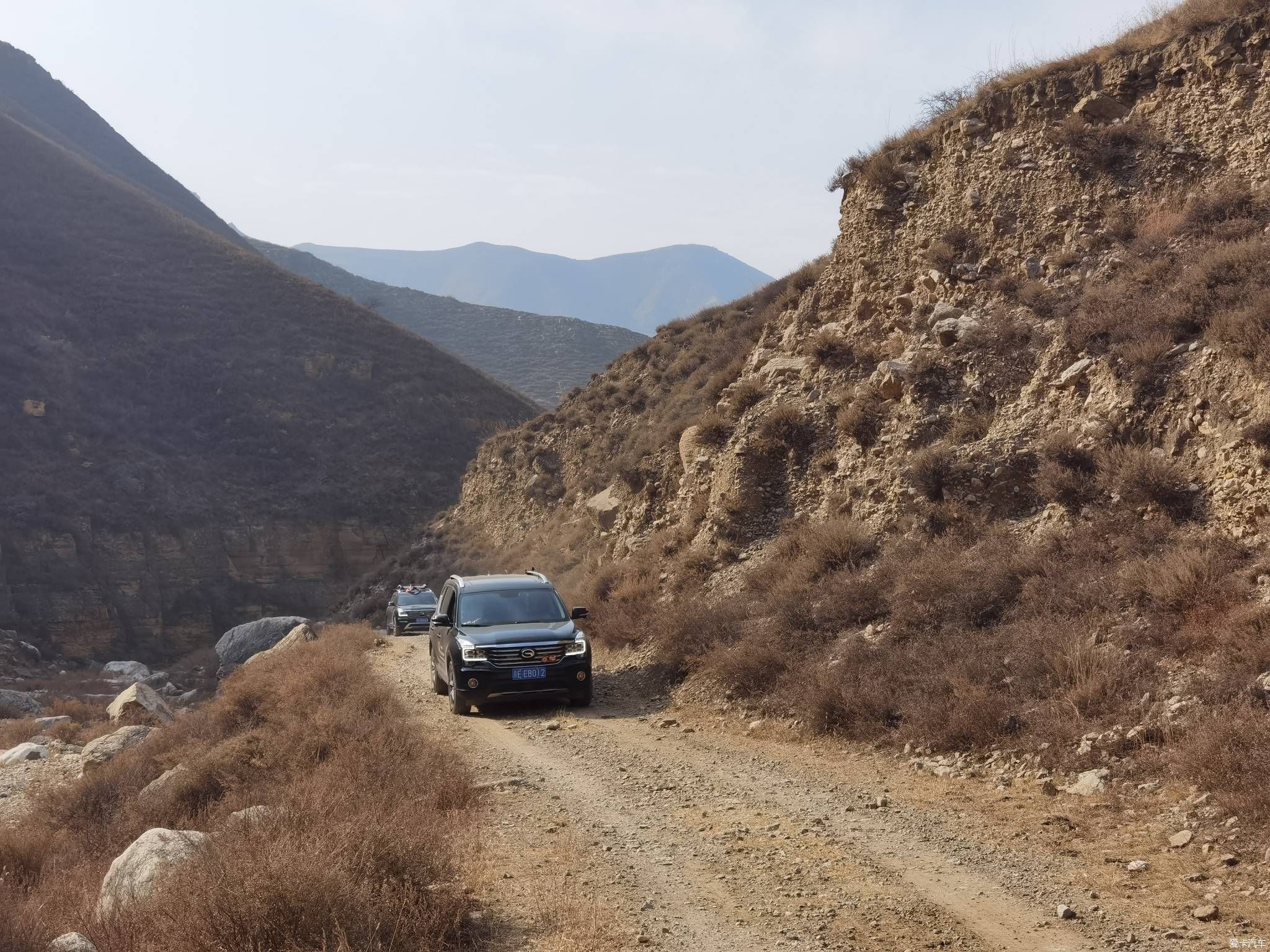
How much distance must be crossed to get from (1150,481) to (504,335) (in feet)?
301

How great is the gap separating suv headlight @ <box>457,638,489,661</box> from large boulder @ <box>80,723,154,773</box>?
5652 mm

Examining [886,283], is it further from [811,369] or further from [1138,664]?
[1138,664]

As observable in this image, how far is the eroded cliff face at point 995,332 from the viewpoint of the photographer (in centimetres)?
1155

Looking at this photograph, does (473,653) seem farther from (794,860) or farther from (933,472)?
(933,472)

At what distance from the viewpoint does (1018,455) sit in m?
12.5

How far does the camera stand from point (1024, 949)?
4766 mm

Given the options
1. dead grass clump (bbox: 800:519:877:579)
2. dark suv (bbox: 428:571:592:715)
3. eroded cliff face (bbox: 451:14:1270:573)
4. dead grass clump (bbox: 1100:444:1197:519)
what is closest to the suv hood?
dark suv (bbox: 428:571:592:715)

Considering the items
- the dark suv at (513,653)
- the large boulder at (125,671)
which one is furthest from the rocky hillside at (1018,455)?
the large boulder at (125,671)

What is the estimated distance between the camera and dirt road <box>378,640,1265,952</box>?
16.6 ft

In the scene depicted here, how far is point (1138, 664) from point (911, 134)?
547 inches

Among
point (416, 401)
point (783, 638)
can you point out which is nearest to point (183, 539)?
point (416, 401)

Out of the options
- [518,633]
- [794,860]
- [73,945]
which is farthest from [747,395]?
[73,945]

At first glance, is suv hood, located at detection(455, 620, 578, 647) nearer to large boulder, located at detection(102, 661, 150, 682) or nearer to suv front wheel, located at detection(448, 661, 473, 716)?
suv front wheel, located at detection(448, 661, 473, 716)

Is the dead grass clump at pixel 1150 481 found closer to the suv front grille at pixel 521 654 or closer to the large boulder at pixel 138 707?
the suv front grille at pixel 521 654
